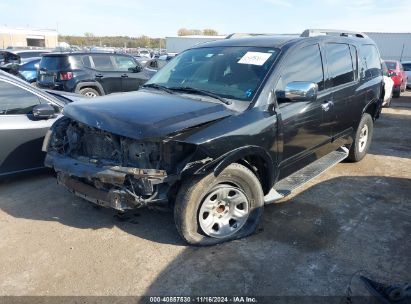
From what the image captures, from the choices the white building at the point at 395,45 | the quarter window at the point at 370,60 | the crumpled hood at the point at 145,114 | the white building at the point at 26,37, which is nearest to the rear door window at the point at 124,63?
the quarter window at the point at 370,60

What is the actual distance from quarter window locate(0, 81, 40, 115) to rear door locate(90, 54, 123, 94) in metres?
5.83

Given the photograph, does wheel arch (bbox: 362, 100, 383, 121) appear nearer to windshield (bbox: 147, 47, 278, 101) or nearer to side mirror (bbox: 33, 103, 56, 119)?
windshield (bbox: 147, 47, 278, 101)

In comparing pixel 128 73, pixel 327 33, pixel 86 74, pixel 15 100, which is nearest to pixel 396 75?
pixel 128 73

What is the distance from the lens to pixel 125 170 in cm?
327

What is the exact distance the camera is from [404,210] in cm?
451

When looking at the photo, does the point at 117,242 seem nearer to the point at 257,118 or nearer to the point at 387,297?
the point at 257,118

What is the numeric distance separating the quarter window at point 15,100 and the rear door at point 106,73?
19.1 ft

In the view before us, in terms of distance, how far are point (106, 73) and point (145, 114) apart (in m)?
8.28

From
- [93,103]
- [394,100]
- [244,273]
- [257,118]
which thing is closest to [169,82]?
[93,103]

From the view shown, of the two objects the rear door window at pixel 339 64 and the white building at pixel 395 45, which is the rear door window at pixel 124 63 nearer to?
the rear door window at pixel 339 64

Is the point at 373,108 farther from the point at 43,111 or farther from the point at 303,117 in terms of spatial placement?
the point at 43,111

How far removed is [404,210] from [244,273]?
94.9 inches

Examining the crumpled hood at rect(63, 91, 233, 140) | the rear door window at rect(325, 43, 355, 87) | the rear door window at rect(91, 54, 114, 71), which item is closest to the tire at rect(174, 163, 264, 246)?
the crumpled hood at rect(63, 91, 233, 140)

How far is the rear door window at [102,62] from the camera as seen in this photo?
1099 cm
